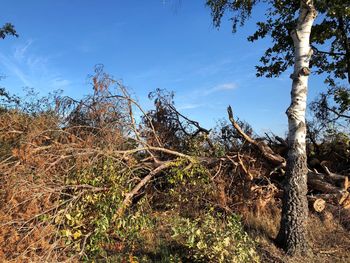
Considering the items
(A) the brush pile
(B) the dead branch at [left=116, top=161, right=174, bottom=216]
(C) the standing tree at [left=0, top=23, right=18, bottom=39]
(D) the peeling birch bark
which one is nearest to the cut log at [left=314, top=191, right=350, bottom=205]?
(A) the brush pile

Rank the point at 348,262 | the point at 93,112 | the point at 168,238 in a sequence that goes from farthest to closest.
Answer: the point at 93,112
the point at 168,238
the point at 348,262

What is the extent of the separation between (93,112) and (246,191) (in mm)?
3739

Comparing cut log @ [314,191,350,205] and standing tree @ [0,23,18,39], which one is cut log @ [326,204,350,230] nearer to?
cut log @ [314,191,350,205]

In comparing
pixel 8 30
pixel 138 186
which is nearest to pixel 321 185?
pixel 138 186

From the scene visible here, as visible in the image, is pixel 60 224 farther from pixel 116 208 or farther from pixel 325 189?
pixel 325 189

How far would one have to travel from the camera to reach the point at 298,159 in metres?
6.48

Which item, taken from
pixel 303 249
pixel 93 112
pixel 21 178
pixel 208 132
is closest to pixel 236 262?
pixel 303 249

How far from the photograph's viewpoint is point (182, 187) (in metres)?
7.86

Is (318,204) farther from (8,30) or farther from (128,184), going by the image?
(8,30)

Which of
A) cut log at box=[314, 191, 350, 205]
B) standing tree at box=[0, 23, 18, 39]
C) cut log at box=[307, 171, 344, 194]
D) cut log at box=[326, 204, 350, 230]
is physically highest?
standing tree at box=[0, 23, 18, 39]

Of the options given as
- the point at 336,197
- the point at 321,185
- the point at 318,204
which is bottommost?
the point at 318,204

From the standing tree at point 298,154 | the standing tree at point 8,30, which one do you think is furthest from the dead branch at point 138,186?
the standing tree at point 8,30

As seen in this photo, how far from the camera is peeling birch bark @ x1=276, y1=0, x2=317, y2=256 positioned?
A: 6344 millimetres

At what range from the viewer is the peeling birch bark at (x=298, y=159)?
250 inches
